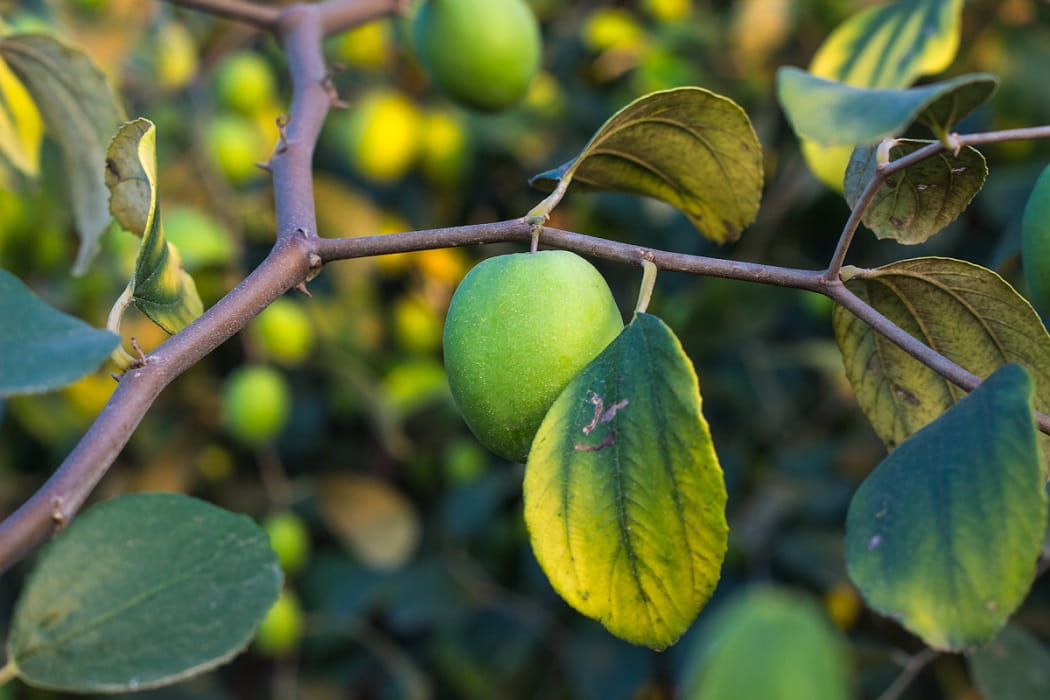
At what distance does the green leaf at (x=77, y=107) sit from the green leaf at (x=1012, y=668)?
2.68 ft

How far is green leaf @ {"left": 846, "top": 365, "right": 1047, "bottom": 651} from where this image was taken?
0.43 m

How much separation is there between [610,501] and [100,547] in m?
0.27

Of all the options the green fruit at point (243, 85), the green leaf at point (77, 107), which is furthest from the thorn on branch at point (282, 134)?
the green fruit at point (243, 85)

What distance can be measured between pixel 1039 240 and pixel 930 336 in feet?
0.26

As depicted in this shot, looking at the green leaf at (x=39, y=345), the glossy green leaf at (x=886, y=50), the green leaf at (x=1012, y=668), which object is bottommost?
the green leaf at (x=1012, y=668)

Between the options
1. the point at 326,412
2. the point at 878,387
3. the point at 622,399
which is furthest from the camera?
the point at 326,412

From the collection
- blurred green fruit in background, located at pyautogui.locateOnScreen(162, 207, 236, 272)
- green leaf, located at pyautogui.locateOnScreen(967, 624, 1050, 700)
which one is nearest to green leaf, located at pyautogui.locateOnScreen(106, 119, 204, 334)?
green leaf, located at pyautogui.locateOnScreen(967, 624, 1050, 700)

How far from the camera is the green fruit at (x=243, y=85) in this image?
1789 millimetres

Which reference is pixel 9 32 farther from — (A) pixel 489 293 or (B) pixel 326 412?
(B) pixel 326 412

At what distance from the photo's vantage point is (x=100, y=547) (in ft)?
1.77

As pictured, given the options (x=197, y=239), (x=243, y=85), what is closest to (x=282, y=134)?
(x=197, y=239)

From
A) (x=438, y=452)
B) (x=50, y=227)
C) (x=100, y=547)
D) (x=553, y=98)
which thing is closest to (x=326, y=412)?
(x=438, y=452)

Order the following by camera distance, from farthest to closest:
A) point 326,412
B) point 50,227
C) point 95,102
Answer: point 326,412 < point 50,227 < point 95,102

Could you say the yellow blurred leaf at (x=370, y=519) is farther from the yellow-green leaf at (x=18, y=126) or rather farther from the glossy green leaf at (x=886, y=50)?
the glossy green leaf at (x=886, y=50)
